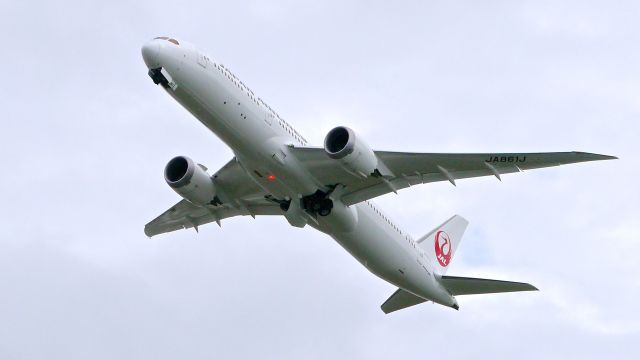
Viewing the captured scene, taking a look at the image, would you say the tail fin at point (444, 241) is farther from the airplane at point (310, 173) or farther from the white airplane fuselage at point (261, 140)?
the white airplane fuselage at point (261, 140)

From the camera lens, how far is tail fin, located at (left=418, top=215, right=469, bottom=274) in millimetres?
41062

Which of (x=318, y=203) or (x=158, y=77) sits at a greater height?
(x=158, y=77)

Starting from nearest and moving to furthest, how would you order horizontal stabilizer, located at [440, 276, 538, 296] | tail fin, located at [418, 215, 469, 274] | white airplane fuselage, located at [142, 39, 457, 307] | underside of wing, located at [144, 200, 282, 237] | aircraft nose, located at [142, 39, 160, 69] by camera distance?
aircraft nose, located at [142, 39, 160, 69] → white airplane fuselage, located at [142, 39, 457, 307] → horizontal stabilizer, located at [440, 276, 538, 296] → underside of wing, located at [144, 200, 282, 237] → tail fin, located at [418, 215, 469, 274]

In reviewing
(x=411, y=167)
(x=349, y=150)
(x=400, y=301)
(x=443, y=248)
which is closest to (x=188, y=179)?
(x=349, y=150)

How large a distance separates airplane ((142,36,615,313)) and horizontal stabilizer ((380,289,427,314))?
2.89 feet

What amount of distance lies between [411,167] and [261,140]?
4.99 metres

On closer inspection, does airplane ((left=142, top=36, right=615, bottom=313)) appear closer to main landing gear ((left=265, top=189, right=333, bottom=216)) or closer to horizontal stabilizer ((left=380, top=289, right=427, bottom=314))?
main landing gear ((left=265, top=189, right=333, bottom=216))

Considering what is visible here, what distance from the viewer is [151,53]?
100ft

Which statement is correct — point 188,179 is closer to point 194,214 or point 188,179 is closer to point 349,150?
point 194,214

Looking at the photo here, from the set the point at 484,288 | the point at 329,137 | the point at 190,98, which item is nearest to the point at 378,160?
the point at 329,137

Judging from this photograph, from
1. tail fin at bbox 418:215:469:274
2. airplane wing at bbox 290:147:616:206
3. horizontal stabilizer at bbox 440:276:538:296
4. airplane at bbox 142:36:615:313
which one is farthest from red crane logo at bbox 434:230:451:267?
airplane wing at bbox 290:147:616:206

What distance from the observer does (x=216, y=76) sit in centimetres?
3138

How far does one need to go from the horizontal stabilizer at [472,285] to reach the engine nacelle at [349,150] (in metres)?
8.69

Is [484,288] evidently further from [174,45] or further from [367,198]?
[174,45]
